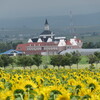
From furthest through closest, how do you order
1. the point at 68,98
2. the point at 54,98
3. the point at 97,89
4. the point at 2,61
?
the point at 2,61
the point at 97,89
the point at 54,98
the point at 68,98

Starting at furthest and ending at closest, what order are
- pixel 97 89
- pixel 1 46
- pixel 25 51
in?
pixel 1 46 < pixel 25 51 < pixel 97 89

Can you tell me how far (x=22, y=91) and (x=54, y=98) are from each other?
1.83 ft

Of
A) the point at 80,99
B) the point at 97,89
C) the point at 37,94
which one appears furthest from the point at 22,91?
the point at 97,89

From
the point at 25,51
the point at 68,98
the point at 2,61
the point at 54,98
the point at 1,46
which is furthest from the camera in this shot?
the point at 1,46

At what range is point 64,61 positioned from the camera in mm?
73125

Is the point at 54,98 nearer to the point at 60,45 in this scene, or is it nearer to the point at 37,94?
the point at 37,94

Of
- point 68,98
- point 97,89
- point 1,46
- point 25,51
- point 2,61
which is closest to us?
point 68,98

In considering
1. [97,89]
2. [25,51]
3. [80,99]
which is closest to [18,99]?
[80,99]

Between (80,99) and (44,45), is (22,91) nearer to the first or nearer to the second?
(80,99)

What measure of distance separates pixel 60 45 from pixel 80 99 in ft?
530

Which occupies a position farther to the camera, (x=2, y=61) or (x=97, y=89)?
(x=2, y=61)

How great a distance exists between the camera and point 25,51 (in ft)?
545

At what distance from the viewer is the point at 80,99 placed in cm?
585

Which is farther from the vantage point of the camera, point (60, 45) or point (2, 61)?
point (60, 45)
